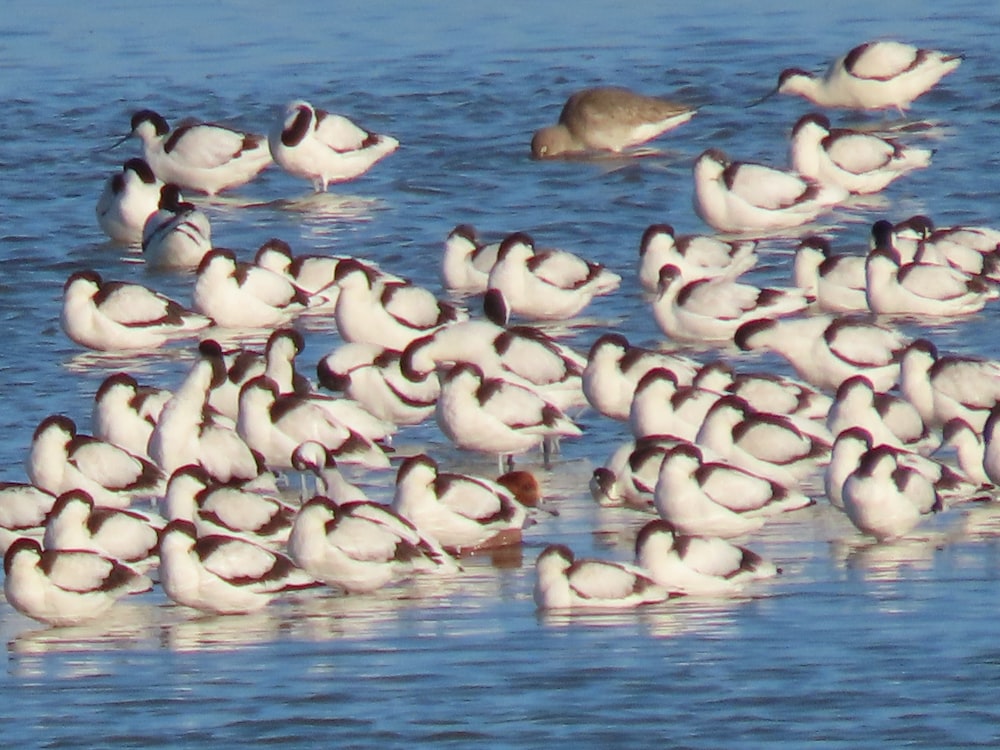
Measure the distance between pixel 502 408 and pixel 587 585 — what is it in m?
3.34

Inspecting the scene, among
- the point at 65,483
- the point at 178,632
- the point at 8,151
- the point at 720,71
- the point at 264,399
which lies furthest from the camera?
the point at 720,71

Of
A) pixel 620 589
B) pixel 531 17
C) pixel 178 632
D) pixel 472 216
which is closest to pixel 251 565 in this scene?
pixel 178 632

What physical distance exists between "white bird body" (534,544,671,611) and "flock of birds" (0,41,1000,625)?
0.04 ft

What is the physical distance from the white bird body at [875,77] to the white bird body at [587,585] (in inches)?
612

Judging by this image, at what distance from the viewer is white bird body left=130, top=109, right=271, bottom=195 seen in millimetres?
24594

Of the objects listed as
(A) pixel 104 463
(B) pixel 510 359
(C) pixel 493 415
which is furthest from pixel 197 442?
(B) pixel 510 359

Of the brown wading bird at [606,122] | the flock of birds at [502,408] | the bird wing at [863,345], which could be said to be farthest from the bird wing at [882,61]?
the bird wing at [863,345]

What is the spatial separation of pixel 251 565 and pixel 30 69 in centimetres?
1845

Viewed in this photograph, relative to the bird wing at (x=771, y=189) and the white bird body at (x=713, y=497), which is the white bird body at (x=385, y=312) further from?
the white bird body at (x=713, y=497)

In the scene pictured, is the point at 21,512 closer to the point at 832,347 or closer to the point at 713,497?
the point at 713,497

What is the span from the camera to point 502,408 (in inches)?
586

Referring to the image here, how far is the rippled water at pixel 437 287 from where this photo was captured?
10.1 meters

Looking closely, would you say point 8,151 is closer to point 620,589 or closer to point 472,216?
point 472,216

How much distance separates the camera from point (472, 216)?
2288 cm
